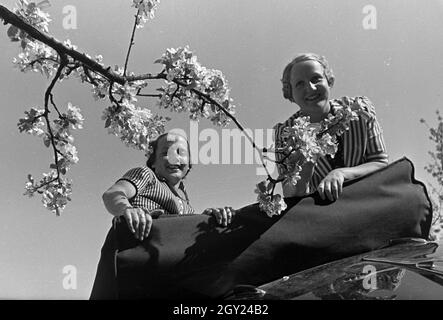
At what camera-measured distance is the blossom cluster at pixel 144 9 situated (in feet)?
5.39

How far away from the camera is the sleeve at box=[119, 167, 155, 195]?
168 cm

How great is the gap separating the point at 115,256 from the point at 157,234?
125mm

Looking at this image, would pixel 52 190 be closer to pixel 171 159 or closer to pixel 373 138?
pixel 171 159

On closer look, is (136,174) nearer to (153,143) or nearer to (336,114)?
(153,143)

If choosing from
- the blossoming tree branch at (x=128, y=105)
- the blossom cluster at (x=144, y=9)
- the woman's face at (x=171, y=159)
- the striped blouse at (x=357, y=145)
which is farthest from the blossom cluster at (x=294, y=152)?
the blossom cluster at (x=144, y=9)

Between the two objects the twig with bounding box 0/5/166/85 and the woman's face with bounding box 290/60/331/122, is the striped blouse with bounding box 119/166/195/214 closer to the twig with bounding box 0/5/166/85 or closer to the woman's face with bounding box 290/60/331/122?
the twig with bounding box 0/5/166/85

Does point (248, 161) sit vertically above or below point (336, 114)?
below

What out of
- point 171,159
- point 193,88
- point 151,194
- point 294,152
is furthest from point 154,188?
point 294,152

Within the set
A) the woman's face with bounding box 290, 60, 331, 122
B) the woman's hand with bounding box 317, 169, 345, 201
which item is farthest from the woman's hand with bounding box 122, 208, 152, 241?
the woman's face with bounding box 290, 60, 331, 122

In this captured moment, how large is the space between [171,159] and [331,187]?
535mm
